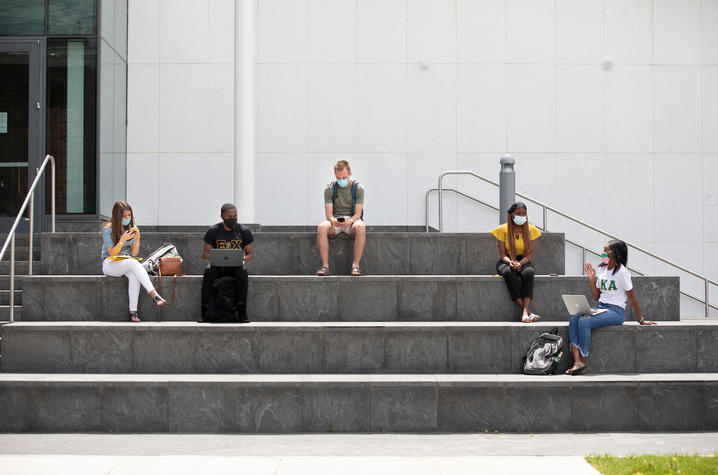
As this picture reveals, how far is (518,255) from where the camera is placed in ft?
36.2

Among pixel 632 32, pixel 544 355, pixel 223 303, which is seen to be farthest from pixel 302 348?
pixel 632 32

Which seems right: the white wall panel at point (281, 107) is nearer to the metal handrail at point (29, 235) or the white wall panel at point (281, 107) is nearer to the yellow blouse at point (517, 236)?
the metal handrail at point (29, 235)

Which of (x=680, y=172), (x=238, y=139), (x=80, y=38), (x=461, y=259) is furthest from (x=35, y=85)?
(x=680, y=172)

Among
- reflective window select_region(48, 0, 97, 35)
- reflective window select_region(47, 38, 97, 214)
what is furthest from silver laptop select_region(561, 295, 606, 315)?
reflective window select_region(48, 0, 97, 35)

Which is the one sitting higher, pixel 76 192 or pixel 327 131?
pixel 327 131

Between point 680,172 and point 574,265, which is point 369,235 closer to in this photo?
point 574,265

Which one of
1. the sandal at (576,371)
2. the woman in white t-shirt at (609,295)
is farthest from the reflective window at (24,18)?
the sandal at (576,371)

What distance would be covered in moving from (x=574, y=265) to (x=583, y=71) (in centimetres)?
361

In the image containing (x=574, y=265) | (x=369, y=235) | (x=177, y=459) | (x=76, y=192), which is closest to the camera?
(x=177, y=459)

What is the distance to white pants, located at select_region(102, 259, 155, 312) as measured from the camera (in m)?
10.5

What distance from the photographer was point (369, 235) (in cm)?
1201

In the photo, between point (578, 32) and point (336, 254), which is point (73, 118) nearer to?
point (336, 254)

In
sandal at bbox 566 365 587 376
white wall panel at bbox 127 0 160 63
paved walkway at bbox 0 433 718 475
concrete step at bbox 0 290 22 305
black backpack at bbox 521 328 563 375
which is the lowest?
paved walkway at bbox 0 433 718 475

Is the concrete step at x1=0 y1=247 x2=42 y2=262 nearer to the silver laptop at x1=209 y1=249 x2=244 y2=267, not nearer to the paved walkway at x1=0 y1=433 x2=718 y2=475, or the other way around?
the silver laptop at x1=209 y1=249 x2=244 y2=267
